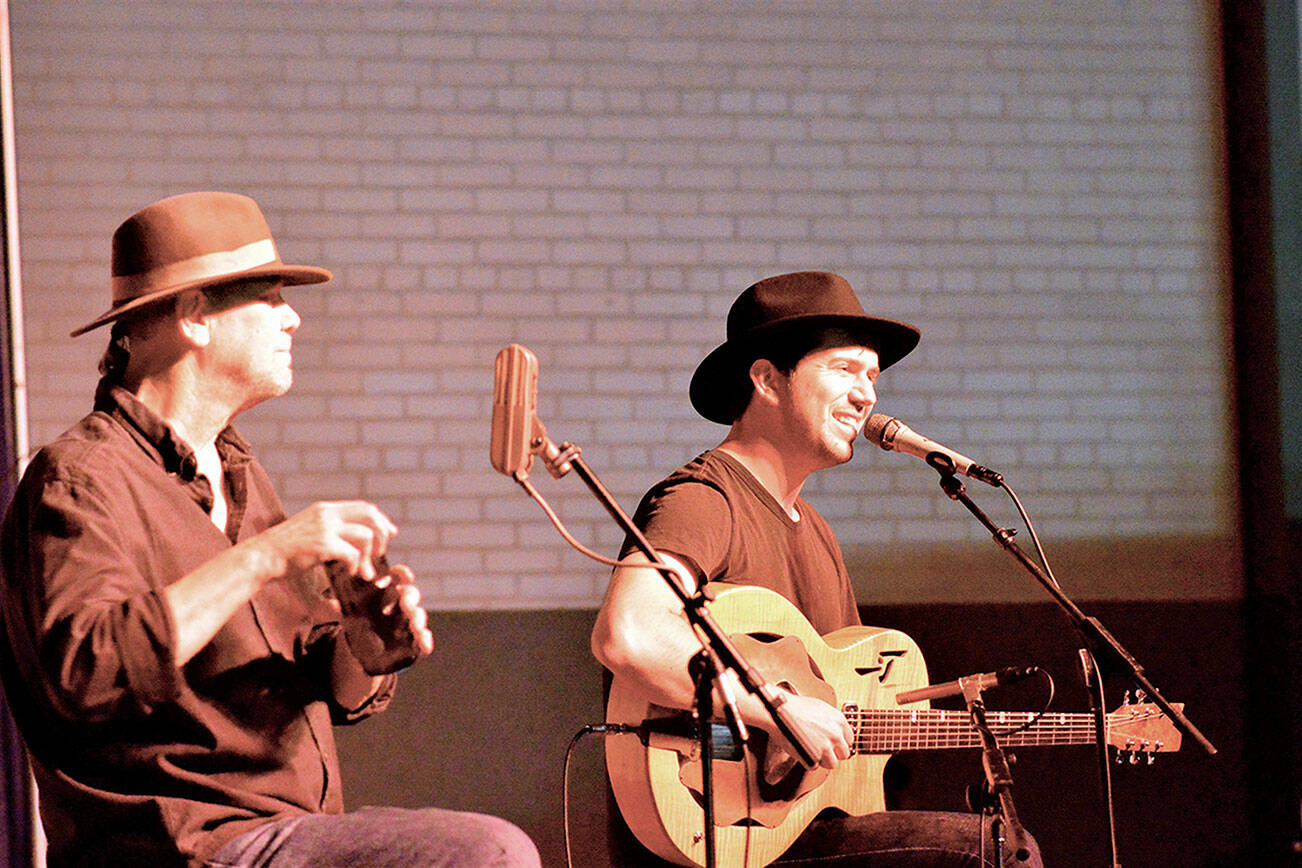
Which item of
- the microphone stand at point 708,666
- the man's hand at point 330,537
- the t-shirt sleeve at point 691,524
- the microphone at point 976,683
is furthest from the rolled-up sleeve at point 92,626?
the microphone at point 976,683

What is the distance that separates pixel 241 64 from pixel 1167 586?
422cm

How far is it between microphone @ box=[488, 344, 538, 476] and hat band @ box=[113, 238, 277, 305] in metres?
0.63

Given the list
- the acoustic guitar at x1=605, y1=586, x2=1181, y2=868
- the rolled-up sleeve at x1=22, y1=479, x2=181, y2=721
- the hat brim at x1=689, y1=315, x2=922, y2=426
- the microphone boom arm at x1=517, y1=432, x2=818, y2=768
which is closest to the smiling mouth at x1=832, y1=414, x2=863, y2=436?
the hat brim at x1=689, y1=315, x2=922, y2=426

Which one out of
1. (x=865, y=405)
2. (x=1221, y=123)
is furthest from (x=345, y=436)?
(x=1221, y=123)

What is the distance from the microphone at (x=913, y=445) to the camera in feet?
9.36

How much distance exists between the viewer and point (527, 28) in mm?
4879

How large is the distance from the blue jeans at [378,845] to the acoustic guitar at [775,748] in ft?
2.64

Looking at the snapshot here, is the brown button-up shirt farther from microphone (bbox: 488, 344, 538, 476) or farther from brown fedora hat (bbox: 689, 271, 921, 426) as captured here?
brown fedora hat (bbox: 689, 271, 921, 426)

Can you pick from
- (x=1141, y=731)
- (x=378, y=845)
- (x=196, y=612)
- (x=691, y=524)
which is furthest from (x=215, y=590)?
(x=1141, y=731)

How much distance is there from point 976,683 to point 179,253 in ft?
6.00

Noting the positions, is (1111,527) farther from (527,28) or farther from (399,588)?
(399,588)

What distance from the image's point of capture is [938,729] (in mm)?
3105

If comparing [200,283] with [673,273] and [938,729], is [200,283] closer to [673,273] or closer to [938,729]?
[938,729]

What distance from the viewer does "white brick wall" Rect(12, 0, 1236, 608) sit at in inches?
185
